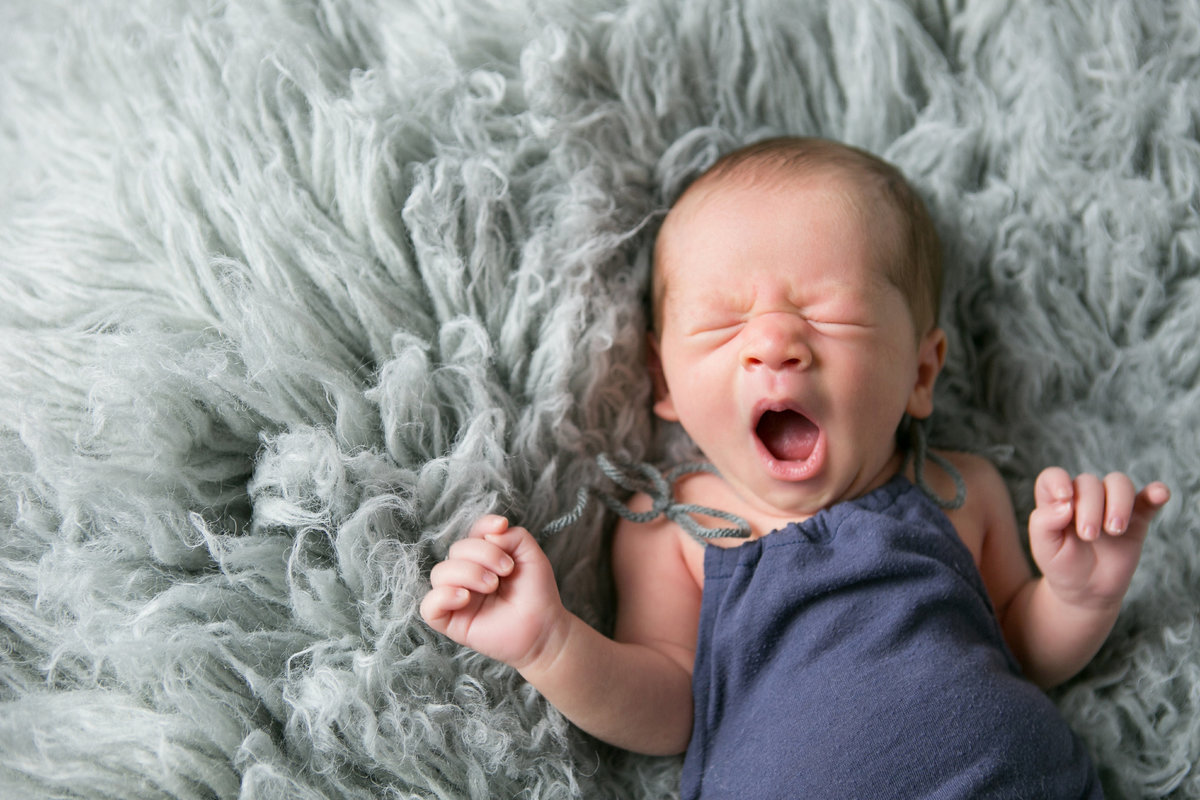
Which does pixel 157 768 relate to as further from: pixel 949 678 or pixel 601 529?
pixel 949 678

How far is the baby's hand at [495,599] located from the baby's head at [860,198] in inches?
12.4

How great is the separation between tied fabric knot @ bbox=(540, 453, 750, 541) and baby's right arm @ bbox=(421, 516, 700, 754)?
0.10m

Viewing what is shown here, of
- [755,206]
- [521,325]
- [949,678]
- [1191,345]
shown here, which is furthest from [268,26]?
[1191,345]

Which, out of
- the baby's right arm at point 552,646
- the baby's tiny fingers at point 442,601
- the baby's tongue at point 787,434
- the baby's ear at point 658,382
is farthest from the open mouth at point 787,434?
the baby's tiny fingers at point 442,601

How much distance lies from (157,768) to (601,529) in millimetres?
457

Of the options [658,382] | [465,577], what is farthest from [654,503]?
[465,577]

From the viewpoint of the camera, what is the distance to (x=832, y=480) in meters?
0.92

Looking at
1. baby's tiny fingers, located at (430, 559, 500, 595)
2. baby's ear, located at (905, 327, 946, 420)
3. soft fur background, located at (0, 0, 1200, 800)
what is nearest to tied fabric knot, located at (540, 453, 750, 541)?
soft fur background, located at (0, 0, 1200, 800)

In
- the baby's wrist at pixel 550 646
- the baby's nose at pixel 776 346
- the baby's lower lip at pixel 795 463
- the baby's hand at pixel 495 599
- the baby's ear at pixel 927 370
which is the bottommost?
the baby's ear at pixel 927 370

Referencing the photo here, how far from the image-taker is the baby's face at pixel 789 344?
0.89 metres

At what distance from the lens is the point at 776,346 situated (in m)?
0.87

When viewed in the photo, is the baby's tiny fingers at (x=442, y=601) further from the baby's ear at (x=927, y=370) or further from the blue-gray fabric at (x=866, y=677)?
the baby's ear at (x=927, y=370)

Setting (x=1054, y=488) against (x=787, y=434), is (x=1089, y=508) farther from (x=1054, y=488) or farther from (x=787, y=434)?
(x=787, y=434)

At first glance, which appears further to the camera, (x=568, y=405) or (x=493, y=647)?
(x=568, y=405)
